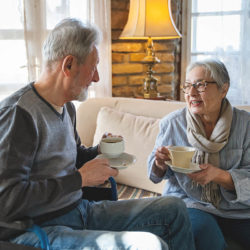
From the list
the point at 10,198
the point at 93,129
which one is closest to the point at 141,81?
the point at 93,129

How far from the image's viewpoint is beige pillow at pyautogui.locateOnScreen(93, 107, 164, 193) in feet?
6.37

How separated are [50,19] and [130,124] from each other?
3.03 ft

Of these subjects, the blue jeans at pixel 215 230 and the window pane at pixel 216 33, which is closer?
the blue jeans at pixel 215 230

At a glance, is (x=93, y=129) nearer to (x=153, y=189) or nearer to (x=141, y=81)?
(x=153, y=189)

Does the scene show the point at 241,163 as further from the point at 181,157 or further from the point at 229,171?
the point at 181,157

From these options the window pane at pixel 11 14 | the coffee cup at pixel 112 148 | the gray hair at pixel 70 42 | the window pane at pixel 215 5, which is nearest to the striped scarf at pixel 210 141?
the coffee cup at pixel 112 148

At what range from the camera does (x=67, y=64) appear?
123 cm

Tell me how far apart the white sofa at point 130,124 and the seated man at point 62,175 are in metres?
0.54

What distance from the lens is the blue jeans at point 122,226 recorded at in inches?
44.6

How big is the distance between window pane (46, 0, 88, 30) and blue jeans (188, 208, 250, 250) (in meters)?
1.55

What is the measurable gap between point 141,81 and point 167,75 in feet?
0.95

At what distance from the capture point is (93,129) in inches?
89.4

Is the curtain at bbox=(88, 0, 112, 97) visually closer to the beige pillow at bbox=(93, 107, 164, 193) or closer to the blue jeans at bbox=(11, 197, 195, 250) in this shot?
the beige pillow at bbox=(93, 107, 164, 193)

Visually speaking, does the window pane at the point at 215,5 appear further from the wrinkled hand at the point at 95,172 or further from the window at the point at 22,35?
the wrinkled hand at the point at 95,172
